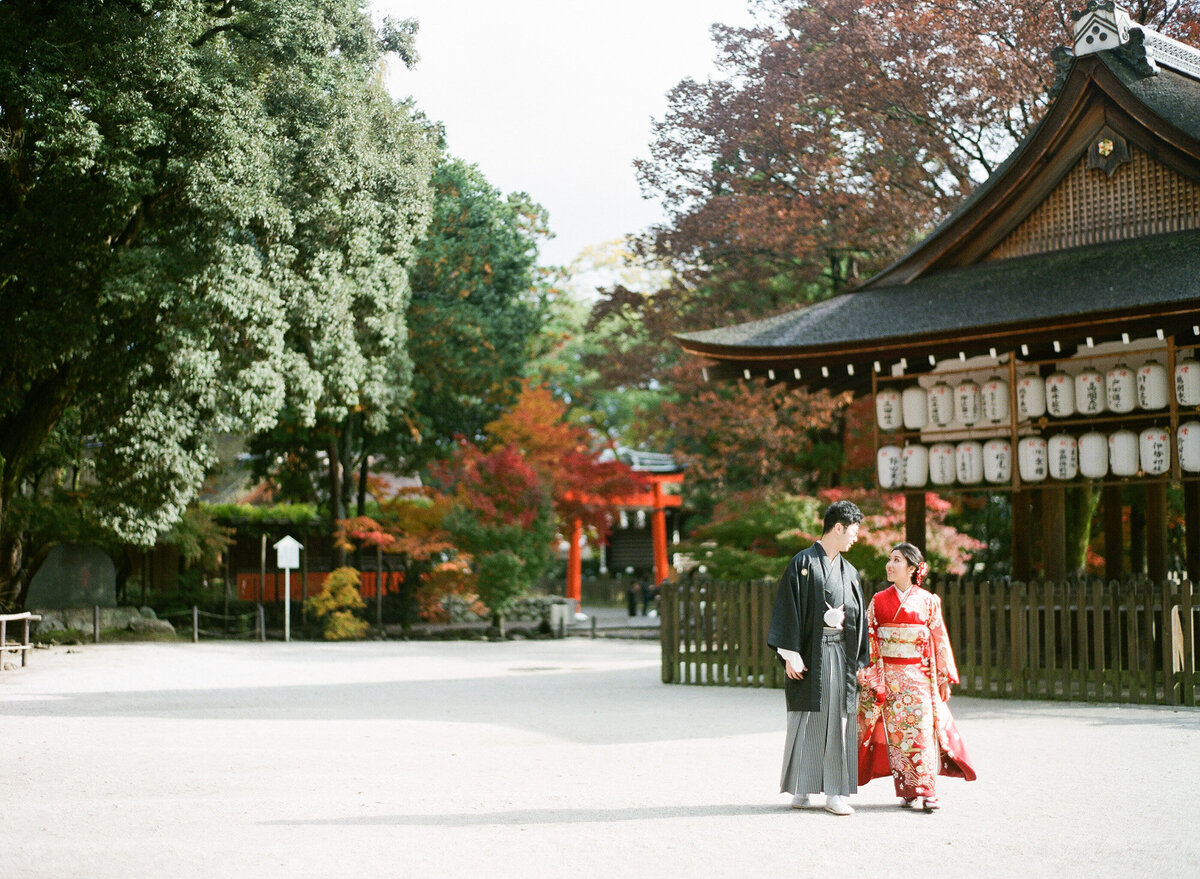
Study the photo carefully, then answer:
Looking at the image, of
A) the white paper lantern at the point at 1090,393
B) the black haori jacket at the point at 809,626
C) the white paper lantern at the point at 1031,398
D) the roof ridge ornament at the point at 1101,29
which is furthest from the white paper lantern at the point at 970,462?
the black haori jacket at the point at 809,626

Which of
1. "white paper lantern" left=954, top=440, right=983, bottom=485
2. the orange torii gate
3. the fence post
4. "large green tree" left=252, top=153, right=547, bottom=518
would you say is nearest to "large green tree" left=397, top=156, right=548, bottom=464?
"large green tree" left=252, top=153, right=547, bottom=518

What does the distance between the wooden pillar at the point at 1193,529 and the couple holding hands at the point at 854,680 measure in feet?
24.4

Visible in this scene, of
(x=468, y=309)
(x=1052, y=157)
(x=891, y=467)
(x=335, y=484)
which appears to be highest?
(x=468, y=309)

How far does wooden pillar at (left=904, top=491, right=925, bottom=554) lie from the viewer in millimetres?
14633

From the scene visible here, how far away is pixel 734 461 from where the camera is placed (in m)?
23.7

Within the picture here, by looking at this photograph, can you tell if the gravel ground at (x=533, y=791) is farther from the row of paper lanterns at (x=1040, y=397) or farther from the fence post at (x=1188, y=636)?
the row of paper lanterns at (x=1040, y=397)

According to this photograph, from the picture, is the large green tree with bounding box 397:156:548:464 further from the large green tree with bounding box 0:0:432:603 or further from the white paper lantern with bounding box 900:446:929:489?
the white paper lantern with bounding box 900:446:929:489

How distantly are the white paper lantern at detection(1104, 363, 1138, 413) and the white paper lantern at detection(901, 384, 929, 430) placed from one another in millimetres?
2127

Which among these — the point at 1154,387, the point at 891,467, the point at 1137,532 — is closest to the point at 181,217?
the point at 891,467

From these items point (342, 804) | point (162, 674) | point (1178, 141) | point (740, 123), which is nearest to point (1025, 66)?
point (740, 123)

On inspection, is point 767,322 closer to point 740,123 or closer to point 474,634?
point 740,123

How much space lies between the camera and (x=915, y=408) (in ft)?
46.6

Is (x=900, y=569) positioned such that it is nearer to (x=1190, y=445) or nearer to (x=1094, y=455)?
(x=1190, y=445)

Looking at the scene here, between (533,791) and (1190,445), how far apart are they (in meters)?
8.20
